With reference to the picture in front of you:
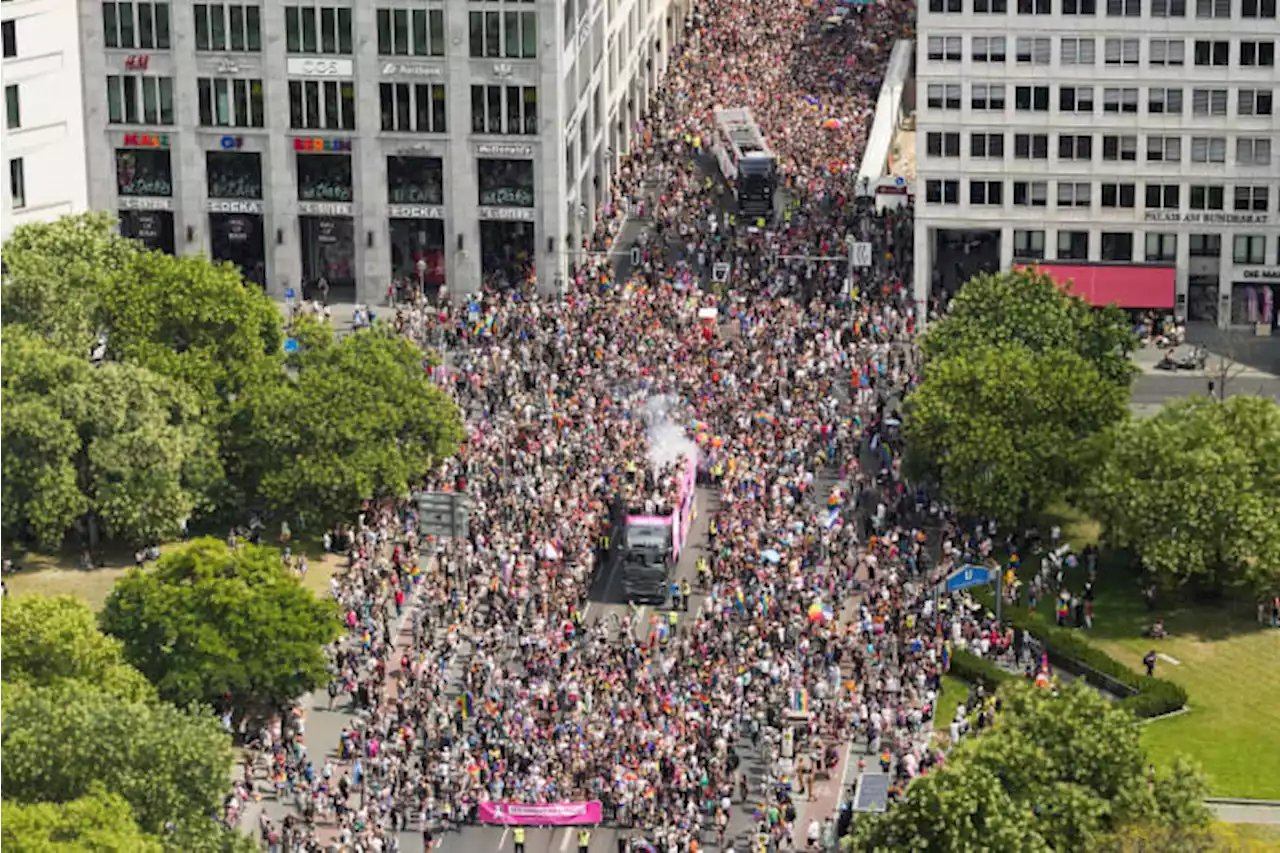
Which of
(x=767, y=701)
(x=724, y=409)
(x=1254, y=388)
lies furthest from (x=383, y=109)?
(x=767, y=701)

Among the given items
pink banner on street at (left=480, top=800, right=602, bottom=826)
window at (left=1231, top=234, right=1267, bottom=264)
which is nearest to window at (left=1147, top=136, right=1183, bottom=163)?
window at (left=1231, top=234, right=1267, bottom=264)

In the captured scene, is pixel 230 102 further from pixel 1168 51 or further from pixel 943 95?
pixel 1168 51

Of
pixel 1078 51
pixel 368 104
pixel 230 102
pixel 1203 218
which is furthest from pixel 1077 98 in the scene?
pixel 230 102

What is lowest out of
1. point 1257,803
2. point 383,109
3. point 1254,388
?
point 1257,803

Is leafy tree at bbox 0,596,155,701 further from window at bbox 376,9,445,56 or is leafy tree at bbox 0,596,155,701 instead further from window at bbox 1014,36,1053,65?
window at bbox 1014,36,1053,65

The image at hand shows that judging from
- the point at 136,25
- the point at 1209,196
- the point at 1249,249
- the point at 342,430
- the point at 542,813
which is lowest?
the point at 542,813

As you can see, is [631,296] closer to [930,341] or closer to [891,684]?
[930,341]
